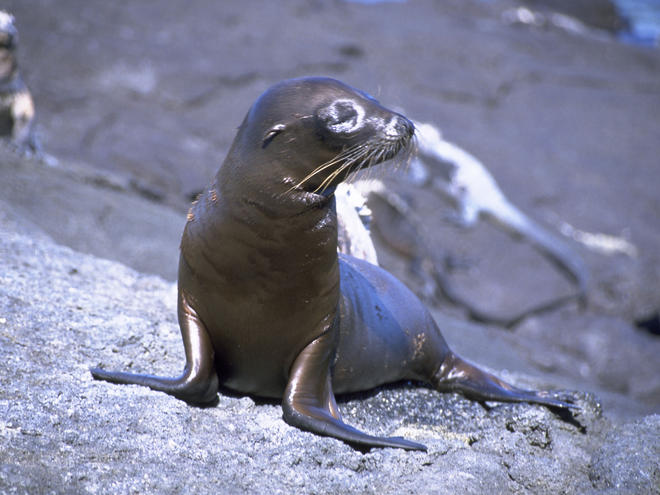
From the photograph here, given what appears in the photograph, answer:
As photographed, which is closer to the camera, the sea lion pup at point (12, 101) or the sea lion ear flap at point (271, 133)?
the sea lion ear flap at point (271, 133)

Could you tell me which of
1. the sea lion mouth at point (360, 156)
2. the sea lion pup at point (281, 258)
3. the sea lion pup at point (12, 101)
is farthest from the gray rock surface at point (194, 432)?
the sea lion pup at point (12, 101)

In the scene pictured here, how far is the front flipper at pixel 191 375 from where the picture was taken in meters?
2.71

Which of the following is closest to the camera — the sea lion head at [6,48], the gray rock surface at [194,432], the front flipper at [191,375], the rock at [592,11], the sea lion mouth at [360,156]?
the gray rock surface at [194,432]

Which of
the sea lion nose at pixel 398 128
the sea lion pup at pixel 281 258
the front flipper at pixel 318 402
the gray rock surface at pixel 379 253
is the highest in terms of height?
the sea lion nose at pixel 398 128

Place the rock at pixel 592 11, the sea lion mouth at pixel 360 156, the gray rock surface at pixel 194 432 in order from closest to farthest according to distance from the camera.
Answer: the gray rock surface at pixel 194 432 < the sea lion mouth at pixel 360 156 < the rock at pixel 592 11

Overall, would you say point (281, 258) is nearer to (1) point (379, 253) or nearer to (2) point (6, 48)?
(2) point (6, 48)

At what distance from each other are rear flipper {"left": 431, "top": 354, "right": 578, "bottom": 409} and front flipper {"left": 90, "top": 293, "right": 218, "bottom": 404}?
1262 mm

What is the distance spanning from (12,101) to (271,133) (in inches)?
245

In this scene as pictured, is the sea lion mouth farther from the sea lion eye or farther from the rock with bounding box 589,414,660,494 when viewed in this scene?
the rock with bounding box 589,414,660,494

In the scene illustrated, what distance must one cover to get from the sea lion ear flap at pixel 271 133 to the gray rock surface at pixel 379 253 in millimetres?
1013

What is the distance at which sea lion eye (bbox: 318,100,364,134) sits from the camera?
254 centimetres

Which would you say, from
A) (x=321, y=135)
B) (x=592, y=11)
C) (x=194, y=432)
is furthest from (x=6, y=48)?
(x=592, y=11)

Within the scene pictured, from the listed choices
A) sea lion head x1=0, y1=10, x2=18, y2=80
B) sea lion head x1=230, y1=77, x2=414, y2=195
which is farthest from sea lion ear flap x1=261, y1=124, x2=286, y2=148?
sea lion head x1=0, y1=10, x2=18, y2=80

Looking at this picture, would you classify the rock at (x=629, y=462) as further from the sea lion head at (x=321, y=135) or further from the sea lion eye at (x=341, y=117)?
the sea lion eye at (x=341, y=117)
